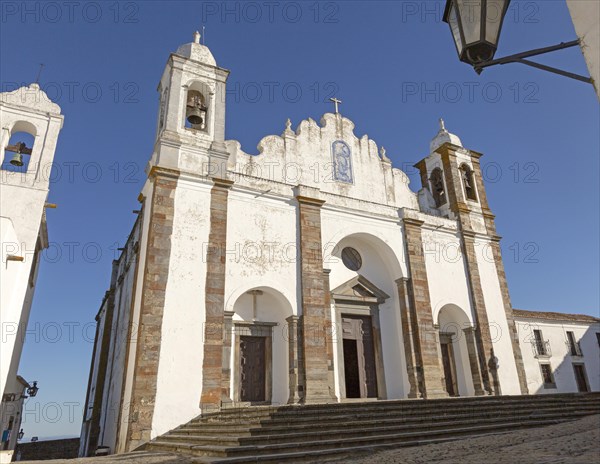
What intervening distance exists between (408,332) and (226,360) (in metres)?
6.10

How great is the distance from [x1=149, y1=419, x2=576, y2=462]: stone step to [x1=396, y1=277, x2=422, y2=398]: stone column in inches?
165

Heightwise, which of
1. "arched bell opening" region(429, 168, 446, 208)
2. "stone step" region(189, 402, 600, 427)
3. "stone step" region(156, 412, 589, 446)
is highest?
"arched bell opening" region(429, 168, 446, 208)

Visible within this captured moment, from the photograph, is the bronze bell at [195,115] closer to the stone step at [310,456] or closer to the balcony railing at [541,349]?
the stone step at [310,456]

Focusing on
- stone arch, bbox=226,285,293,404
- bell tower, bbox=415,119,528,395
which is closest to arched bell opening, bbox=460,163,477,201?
bell tower, bbox=415,119,528,395

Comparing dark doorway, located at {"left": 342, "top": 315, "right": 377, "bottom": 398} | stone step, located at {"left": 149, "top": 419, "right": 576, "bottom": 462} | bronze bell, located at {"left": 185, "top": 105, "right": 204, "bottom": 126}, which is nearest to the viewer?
stone step, located at {"left": 149, "top": 419, "right": 576, "bottom": 462}

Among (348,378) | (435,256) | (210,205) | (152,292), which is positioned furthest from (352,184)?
(152,292)

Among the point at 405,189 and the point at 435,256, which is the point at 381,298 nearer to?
the point at 435,256

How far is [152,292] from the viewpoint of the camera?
10.5m

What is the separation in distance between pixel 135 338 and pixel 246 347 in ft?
10.3

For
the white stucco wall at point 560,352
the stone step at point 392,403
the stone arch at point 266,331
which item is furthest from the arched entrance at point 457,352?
the white stucco wall at point 560,352

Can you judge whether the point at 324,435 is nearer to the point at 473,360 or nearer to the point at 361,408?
the point at 361,408

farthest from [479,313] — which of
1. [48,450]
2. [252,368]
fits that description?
[48,450]

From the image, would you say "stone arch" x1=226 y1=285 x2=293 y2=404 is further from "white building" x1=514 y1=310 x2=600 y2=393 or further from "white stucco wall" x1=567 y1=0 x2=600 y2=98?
"white building" x1=514 y1=310 x2=600 y2=393

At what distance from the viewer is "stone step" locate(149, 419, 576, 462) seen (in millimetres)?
6473
